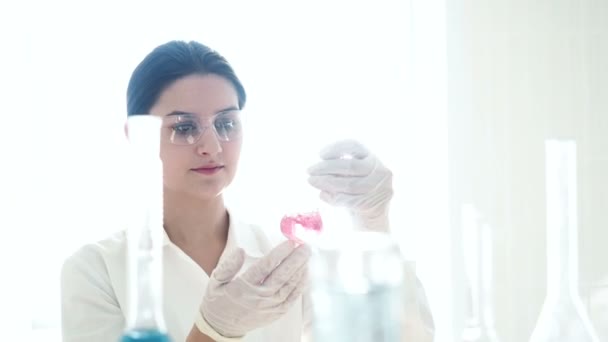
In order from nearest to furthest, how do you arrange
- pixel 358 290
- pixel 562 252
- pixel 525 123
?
pixel 358 290 < pixel 562 252 < pixel 525 123

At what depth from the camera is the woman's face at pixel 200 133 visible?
1.66 metres

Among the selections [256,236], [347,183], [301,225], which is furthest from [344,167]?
[256,236]

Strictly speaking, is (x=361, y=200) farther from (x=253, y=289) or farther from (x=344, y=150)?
(x=253, y=289)

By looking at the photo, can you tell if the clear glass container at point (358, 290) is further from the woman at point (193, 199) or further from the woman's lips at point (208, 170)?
the woman's lips at point (208, 170)

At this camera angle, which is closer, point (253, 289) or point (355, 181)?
point (253, 289)

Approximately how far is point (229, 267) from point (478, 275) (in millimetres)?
442

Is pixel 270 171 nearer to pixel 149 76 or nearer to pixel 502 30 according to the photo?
pixel 502 30

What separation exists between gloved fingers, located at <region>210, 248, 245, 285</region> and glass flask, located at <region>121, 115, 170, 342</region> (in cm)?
40

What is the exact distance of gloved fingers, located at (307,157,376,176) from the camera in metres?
1.36

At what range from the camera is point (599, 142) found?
2650 millimetres

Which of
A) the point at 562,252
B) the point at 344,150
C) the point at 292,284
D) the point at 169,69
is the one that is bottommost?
the point at 292,284

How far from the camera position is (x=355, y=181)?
1.44 meters

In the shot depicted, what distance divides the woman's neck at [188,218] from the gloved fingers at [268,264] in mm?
655

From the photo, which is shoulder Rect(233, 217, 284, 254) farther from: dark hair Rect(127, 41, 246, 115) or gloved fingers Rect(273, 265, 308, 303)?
gloved fingers Rect(273, 265, 308, 303)
